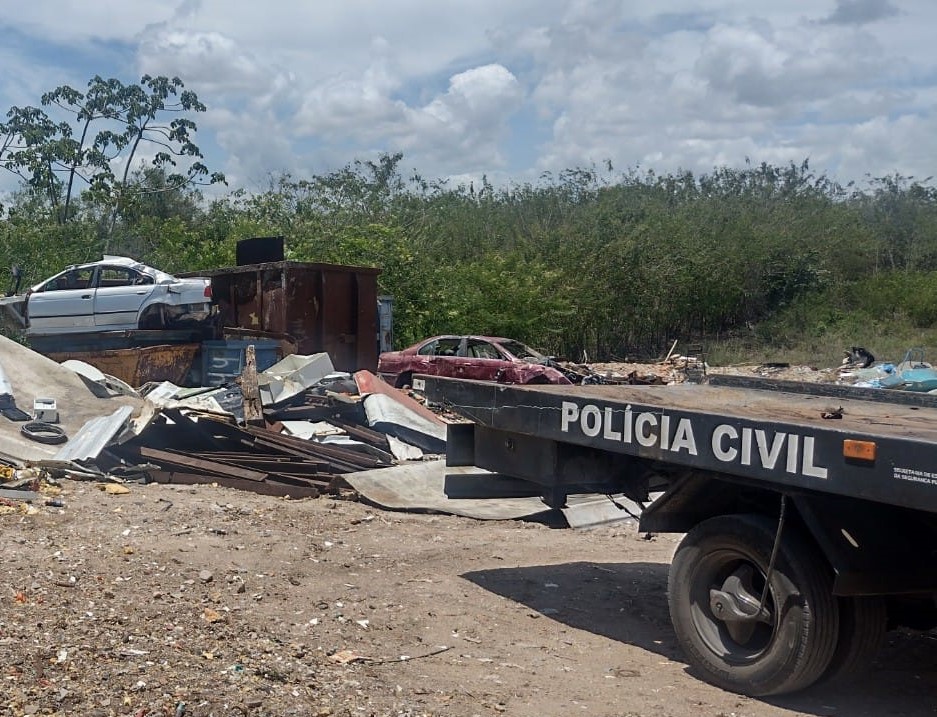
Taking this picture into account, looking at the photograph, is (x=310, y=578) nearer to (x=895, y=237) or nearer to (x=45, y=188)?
(x=45, y=188)

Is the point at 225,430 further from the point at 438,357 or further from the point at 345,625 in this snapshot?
the point at 438,357

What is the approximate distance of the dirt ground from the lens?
4.54m

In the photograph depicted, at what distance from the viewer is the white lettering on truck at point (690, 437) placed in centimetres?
422

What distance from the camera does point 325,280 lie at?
690 inches

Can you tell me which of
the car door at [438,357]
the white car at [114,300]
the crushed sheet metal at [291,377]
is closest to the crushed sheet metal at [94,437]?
the crushed sheet metal at [291,377]

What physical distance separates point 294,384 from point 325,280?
4.73m

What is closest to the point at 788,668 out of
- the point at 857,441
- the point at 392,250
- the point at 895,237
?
the point at 857,441

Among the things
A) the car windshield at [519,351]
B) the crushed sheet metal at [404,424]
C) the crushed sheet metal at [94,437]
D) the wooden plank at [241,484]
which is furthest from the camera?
the car windshield at [519,351]

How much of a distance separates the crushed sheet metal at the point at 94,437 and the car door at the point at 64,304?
6.71m

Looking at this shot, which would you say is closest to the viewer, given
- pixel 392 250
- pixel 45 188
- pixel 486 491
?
pixel 486 491

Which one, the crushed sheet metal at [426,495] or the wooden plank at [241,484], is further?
the wooden plank at [241,484]

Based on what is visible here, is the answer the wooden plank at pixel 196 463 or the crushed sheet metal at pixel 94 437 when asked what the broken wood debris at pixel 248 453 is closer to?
the wooden plank at pixel 196 463

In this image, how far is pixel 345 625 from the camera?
5637mm

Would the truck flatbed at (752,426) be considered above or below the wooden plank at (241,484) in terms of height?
above
